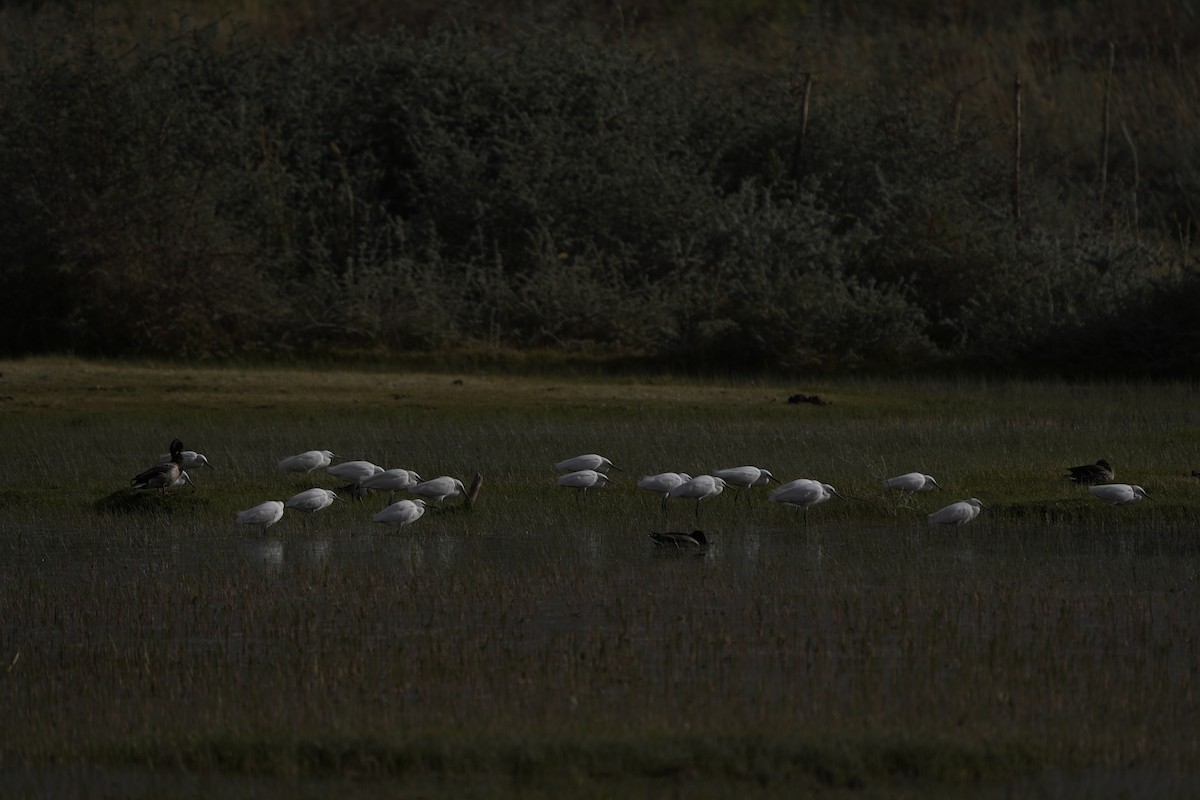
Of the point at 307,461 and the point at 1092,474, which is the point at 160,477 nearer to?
the point at 307,461

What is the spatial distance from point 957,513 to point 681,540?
2252 mm

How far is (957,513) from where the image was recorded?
41.8ft

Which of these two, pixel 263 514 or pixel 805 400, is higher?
pixel 805 400

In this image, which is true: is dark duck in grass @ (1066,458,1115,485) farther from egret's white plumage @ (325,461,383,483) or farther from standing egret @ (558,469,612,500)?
egret's white plumage @ (325,461,383,483)

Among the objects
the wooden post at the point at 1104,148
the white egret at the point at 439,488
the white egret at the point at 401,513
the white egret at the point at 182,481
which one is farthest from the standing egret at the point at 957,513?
the wooden post at the point at 1104,148

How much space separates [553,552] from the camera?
40.3 ft

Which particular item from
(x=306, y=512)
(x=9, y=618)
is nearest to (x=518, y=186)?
(x=306, y=512)

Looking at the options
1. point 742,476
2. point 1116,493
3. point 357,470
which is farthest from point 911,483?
point 357,470

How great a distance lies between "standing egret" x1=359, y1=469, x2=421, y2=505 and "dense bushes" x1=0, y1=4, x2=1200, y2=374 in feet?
45.6

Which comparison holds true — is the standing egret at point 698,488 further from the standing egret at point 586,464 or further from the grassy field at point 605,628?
the standing egret at point 586,464

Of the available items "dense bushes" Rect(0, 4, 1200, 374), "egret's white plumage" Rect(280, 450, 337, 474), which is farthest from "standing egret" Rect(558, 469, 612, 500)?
"dense bushes" Rect(0, 4, 1200, 374)

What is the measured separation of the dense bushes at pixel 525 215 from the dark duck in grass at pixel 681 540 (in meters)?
14.9

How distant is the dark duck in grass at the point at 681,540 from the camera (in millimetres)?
12109

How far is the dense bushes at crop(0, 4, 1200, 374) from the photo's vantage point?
27.6 m
